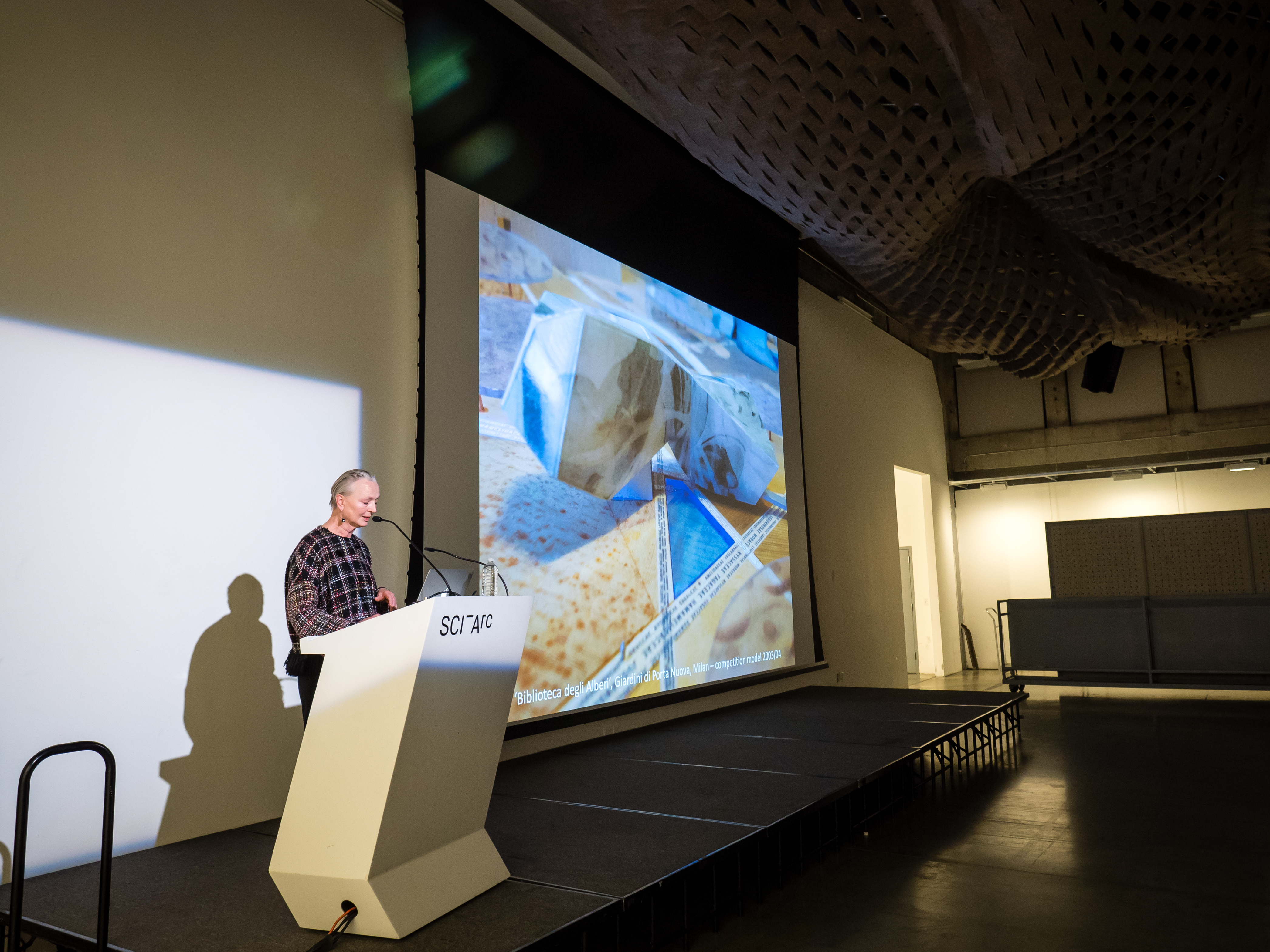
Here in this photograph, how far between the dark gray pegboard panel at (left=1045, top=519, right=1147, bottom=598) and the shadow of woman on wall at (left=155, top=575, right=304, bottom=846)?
23.9 ft

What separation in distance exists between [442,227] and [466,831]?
9.30 ft

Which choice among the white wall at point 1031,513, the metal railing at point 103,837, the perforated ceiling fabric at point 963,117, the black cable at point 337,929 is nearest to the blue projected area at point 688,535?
the perforated ceiling fabric at point 963,117

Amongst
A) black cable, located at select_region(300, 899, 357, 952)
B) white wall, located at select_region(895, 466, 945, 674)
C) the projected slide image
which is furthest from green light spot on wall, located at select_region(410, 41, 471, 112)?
white wall, located at select_region(895, 466, 945, 674)

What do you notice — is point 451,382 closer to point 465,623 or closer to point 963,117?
point 465,623

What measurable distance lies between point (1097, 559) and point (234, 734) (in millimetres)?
7856

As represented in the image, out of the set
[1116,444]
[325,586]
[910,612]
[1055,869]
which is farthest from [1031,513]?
[325,586]

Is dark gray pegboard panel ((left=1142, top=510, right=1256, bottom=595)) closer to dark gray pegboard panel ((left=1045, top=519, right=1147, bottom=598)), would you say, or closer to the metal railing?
dark gray pegboard panel ((left=1045, top=519, right=1147, bottom=598))

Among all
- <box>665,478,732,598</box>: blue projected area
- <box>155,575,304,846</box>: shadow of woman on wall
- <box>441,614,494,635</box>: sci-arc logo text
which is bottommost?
<box>155,575,304,846</box>: shadow of woman on wall

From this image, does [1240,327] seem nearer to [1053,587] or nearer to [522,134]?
[1053,587]

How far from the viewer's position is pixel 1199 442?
10.8m

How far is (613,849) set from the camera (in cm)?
259

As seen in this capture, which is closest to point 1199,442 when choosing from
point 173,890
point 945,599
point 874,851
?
point 945,599

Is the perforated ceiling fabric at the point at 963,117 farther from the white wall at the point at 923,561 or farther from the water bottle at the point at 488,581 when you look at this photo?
the white wall at the point at 923,561

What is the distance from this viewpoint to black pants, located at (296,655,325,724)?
2580 millimetres
